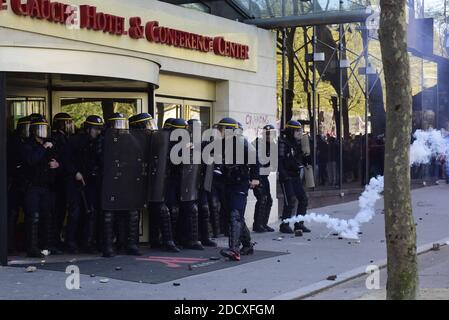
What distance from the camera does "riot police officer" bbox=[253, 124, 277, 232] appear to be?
1191 cm

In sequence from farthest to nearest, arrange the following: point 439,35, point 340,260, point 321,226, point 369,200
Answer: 1. point 439,35
2. point 321,226
3. point 369,200
4. point 340,260

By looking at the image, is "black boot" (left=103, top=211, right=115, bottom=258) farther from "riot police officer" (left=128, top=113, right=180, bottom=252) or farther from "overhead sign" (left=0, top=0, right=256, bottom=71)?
"overhead sign" (left=0, top=0, right=256, bottom=71)

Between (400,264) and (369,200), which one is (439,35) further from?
→ (400,264)

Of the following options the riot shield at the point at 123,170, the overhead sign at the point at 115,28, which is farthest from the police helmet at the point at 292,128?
the riot shield at the point at 123,170

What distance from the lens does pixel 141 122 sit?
383 inches

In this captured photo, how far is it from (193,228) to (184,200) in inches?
18.5

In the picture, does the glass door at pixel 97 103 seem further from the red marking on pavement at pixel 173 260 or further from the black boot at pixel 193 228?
the red marking on pavement at pixel 173 260

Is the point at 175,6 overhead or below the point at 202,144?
overhead

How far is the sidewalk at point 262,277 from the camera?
23.8ft

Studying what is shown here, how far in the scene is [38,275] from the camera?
816 cm

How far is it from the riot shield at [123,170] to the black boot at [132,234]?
13 cm
